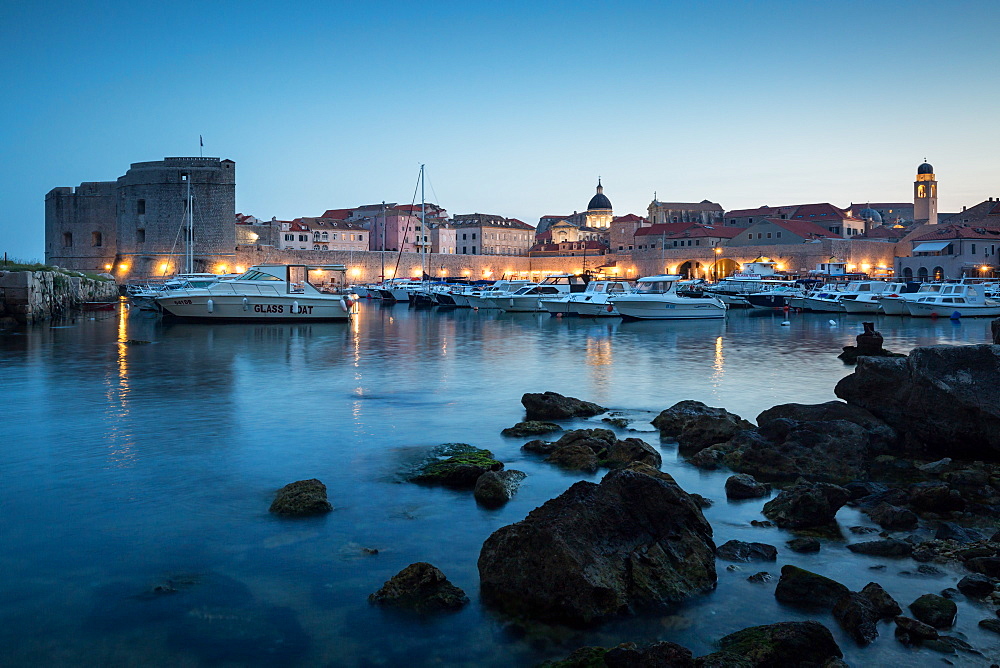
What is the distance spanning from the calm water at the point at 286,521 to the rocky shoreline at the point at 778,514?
0.41 ft

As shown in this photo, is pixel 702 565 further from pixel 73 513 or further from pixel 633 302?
pixel 633 302

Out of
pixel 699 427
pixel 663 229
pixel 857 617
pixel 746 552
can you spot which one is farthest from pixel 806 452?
pixel 663 229

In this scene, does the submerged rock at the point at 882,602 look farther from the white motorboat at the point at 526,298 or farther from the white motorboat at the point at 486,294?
the white motorboat at the point at 486,294

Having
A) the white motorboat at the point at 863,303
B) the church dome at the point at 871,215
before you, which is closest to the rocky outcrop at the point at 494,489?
the white motorboat at the point at 863,303

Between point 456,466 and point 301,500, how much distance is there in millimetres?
1397

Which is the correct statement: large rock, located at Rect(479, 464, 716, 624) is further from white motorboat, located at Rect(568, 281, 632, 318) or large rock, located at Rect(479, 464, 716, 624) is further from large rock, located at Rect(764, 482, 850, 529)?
white motorboat, located at Rect(568, 281, 632, 318)

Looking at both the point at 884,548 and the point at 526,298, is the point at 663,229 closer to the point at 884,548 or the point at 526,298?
the point at 526,298

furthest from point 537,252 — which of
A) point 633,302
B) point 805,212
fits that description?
point 633,302

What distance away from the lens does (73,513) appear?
5.51m

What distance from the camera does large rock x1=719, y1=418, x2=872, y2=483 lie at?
21.5 ft

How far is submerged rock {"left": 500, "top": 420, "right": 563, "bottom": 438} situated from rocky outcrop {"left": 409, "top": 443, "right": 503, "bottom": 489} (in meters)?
0.81

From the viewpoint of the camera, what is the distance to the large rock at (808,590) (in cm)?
409

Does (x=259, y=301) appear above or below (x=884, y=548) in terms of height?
above

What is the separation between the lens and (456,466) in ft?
21.4
